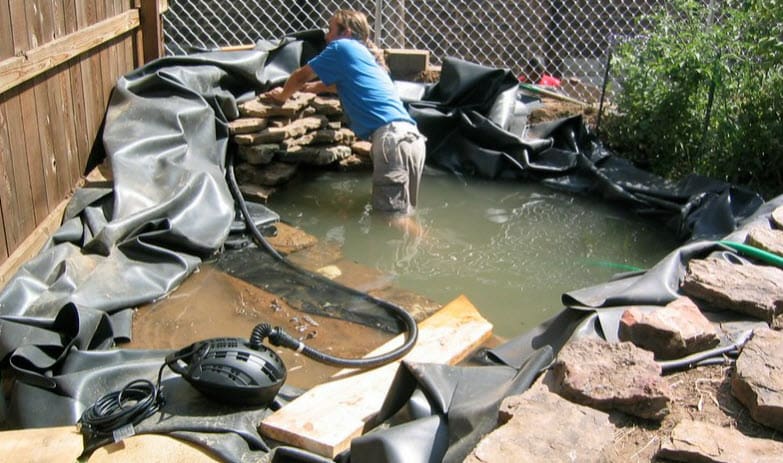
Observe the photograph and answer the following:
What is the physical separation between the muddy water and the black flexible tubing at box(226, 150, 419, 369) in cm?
18

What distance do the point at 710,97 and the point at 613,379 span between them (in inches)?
180

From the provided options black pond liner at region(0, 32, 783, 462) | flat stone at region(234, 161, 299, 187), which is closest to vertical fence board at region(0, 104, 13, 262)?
black pond liner at region(0, 32, 783, 462)

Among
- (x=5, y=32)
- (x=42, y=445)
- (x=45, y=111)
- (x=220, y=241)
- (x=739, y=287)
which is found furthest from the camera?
(x=220, y=241)

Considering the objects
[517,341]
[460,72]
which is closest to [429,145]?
[460,72]

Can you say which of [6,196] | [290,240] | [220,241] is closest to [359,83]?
[290,240]

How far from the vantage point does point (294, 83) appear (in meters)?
6.21

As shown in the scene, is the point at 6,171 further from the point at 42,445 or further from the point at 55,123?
the point at 42,445

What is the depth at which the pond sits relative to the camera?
489cm

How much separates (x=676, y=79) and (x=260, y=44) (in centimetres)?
357

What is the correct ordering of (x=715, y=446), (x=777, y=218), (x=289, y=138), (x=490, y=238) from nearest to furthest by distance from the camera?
1. (x=715, y=446)
2. (x=777, y=218)
3. (x=490, y=238)
4. (x=289, y=138)

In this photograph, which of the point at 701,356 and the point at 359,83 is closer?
the point at 701,356

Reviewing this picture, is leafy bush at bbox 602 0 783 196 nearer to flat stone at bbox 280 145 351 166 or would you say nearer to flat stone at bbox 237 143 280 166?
flat stone at bbox 280 145 351 166

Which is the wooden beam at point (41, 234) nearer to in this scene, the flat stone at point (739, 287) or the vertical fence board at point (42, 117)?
the vertical fence board at point (42, 117)

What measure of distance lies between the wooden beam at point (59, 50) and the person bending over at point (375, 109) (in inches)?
52.1
